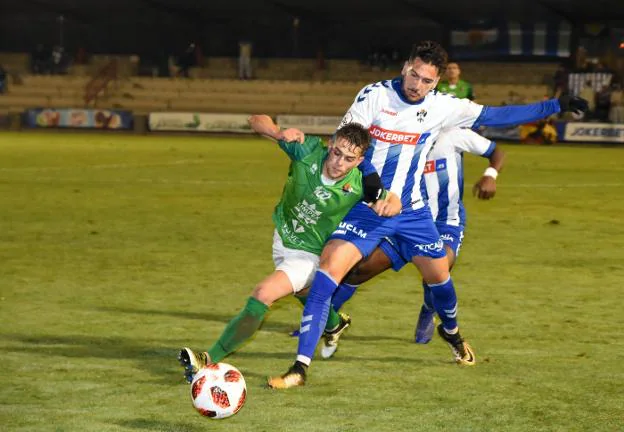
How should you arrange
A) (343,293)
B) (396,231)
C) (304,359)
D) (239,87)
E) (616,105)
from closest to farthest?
(304,359), (396,231), (343,293), (616,105), (239,87)

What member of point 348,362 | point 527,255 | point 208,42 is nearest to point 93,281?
point 348,362

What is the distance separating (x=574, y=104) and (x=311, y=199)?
1892mm

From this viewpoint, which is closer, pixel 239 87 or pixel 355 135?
pixel 355 135

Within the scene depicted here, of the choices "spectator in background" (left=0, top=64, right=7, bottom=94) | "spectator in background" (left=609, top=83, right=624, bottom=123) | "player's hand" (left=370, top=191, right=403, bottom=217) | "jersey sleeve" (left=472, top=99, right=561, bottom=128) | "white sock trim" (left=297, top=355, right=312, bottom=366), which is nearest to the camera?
"white sock trim" (left=297, top=355, right=312, bottom=366)

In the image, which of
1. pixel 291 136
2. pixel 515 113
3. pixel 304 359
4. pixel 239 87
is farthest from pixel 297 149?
pixel 239 87

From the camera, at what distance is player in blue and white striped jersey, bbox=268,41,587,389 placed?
268 inches

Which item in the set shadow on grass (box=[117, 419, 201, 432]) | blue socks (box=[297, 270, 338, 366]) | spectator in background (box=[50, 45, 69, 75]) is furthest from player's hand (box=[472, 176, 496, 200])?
spectator in background (box=[50, 45, 69, 75])

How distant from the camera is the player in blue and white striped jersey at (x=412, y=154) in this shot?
6809mm

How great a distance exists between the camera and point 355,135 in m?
6.37

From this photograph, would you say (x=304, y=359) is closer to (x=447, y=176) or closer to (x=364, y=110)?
(x=364, y=110)

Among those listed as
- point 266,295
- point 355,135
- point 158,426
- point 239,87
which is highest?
point 355,135

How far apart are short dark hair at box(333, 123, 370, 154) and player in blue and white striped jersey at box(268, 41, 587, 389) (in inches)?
18.4

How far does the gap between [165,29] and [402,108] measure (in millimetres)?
47591

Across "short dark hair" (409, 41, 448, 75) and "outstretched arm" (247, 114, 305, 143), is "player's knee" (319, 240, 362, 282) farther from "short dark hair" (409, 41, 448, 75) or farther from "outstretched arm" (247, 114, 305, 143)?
"short dark hair" (409, 41, 448, 75)
